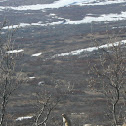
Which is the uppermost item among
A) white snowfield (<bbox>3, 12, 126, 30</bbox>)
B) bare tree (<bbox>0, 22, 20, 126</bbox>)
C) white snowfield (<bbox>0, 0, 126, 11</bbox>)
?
bare tree (<bbox>0, 22, 20, 126</bbox>)

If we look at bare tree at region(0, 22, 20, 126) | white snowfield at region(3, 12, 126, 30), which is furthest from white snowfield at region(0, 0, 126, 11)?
bare tree at region(0, 22, 20, 126)

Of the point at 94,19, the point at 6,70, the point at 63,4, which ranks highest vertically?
the point at 6,70

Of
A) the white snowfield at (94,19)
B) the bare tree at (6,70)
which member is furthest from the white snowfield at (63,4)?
the bare tree at (6,70)

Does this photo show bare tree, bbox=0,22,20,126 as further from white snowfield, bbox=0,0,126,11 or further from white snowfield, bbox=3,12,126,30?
white snowfield, bbox=0,0,126,11

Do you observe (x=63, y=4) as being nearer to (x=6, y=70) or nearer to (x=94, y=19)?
(x=94, y=19)

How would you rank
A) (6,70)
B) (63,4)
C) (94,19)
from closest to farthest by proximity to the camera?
1. (6,70)
2. (94,19)
3. (63,4)

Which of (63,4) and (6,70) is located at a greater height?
(6,70)

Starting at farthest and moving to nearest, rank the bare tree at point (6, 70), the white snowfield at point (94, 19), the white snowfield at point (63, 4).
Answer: the white snowfield at point (63, 4) → the white snowfield at point (94, 19) → the bare tree at point (6, 70)

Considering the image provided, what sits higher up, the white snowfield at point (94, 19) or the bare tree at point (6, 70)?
the bare tree at point (6, 70)

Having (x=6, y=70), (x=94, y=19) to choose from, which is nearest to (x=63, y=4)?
(x=94, y=19)

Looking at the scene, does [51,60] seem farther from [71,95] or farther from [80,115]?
[80,115]

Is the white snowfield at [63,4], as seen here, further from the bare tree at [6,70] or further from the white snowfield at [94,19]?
the bare tree at [6,70]

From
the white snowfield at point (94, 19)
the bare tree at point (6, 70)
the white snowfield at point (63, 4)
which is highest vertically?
the bare tree at point (6, 70)

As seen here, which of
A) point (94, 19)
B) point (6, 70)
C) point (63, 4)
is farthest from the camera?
point (63, 4)
